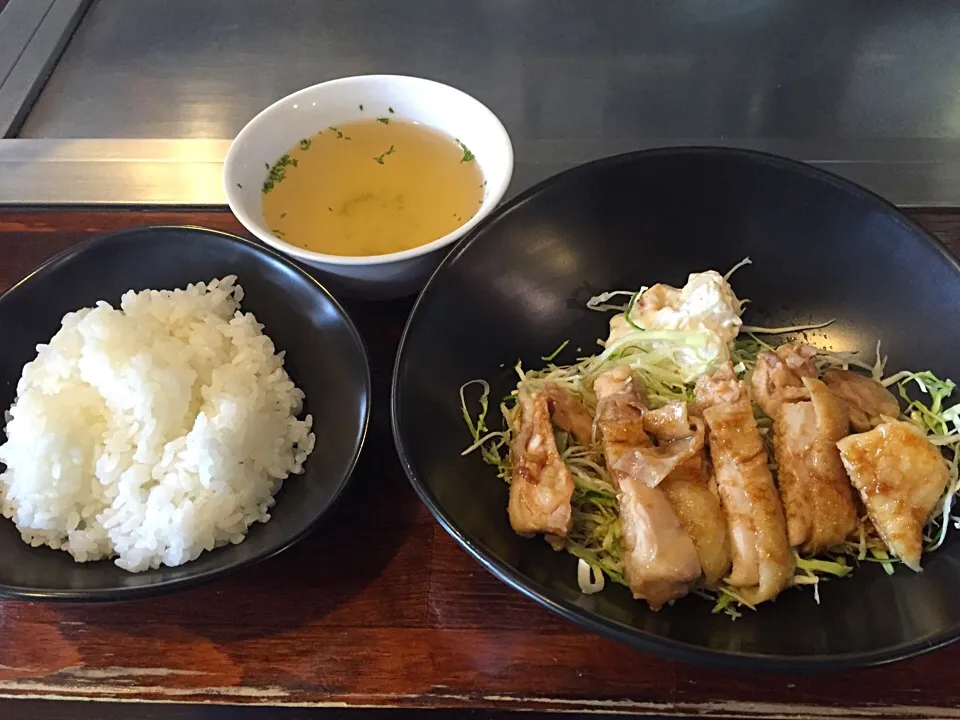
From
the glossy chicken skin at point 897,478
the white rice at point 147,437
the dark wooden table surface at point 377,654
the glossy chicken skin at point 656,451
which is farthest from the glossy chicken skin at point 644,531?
the white rice at point 147,437

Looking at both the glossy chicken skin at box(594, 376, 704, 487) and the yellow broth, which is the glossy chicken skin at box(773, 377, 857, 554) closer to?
the glossy chicken skin at box(594, 376, 704, 487)

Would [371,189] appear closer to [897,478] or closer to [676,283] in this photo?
[676,283]

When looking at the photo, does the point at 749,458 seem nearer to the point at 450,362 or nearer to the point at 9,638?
the point at 450,362

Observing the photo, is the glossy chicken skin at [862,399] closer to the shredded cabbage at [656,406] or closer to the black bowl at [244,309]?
the shredded cabbage at [656,406]

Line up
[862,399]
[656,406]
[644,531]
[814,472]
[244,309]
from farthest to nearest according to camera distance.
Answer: [244,309]
[656,406]
[862,399]
[814,472]
[644,531]

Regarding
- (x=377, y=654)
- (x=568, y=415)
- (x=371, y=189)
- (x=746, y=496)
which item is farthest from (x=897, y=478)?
(x=371, y=189)

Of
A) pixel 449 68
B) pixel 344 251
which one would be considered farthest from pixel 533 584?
pixel 449 68
